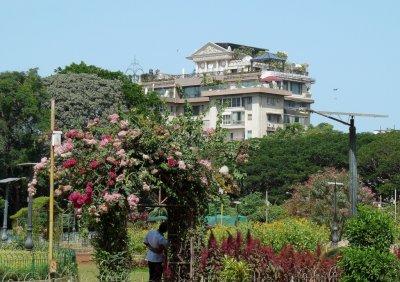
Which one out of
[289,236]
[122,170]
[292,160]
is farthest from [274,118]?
[122,170]

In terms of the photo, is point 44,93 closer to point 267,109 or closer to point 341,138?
point 341,138

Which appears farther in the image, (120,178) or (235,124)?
(235,124)

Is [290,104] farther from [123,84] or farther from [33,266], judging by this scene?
[33,266]

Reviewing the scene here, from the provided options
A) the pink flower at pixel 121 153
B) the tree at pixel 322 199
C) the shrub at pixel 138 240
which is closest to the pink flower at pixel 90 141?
the pink flower at pixel 121 153

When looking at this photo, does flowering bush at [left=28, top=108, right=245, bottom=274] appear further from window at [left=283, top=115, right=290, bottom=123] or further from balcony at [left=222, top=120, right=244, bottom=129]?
window at [left=283, top=115, right=290, bottom=123]

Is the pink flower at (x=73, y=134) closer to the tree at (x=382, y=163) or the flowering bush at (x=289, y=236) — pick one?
the flowering bush at (x=289, y=236)

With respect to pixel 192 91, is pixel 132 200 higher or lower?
lower

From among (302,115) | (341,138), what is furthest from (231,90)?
(341,138)

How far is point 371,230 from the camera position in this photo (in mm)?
15703

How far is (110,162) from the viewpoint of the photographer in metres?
16.1

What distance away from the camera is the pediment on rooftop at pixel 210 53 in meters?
117

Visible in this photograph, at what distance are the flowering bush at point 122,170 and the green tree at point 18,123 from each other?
121 feet

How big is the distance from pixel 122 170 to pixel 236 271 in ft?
9.15

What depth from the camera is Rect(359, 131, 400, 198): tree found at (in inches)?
2512
